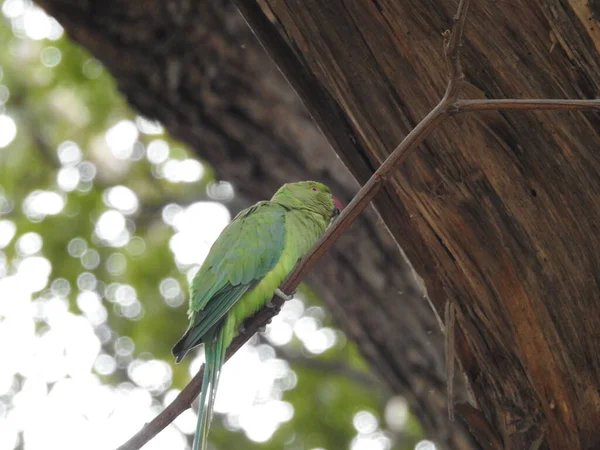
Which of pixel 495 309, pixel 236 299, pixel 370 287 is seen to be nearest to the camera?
pixel 495 309

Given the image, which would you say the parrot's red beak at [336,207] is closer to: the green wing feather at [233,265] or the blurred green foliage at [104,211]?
the green wing feather at [233,265]

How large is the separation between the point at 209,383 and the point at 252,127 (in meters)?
1.37

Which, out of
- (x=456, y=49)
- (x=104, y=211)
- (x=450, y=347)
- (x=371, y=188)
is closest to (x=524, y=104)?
(x=456, y=49)

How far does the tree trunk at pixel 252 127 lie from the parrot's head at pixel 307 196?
7 centimetres

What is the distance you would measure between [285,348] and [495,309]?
5.41m

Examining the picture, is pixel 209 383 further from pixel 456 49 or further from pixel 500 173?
pixel 456 49

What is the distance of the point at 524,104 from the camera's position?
163cm

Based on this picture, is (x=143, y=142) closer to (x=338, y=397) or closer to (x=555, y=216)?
(x=338, y=397)

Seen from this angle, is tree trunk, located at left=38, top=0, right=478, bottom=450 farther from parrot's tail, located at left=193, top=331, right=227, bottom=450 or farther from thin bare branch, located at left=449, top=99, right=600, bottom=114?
thin bare branch, located at left=449, top=99, right=600, bottom=114

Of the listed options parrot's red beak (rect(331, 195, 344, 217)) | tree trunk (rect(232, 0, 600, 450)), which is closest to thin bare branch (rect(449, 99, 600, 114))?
tree trunk (rect(232, 0, 600, 450))

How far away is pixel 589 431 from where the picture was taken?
199cm

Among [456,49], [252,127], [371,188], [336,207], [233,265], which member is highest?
[456,49]

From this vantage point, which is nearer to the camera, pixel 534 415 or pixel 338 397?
pixel 534 415

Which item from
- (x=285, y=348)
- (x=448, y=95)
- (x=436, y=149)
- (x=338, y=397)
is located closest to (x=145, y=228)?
(x=285, y=348)
